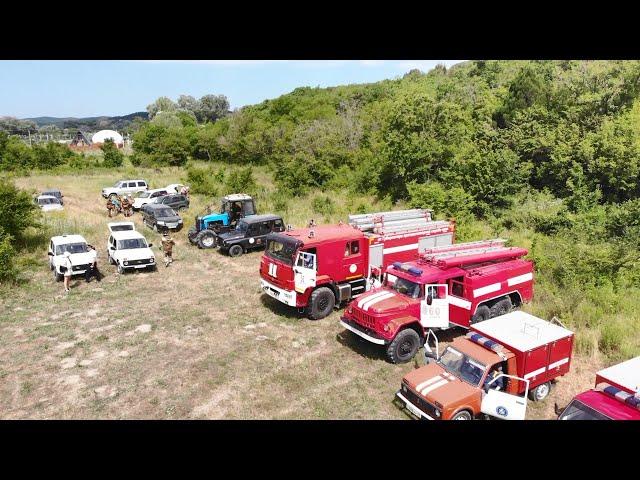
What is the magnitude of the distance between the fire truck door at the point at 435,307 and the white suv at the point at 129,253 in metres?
11.6

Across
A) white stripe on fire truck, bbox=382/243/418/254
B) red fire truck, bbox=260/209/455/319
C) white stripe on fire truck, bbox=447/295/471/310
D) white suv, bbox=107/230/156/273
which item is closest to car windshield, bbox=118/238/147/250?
white suv, bbox=107/230/156/273

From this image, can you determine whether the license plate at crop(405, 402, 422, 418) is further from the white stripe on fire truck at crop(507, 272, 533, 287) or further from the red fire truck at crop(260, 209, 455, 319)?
the white stripe on fire truck at crop(507, 272, 533, 287)

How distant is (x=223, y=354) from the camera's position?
12.0 meters

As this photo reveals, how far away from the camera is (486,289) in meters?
12.1

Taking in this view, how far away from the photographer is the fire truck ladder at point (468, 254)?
1231cm

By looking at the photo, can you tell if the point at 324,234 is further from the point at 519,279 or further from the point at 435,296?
the point at 519,279

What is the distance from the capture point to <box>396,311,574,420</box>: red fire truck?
860cm

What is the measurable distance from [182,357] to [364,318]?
4951mm

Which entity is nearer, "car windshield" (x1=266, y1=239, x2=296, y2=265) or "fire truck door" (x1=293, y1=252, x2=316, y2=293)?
"fire truck door" (x1=293, y1=252, x2=316, y2=293)

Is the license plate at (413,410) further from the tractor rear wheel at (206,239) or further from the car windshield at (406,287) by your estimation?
the tractor rear wheel at (206,239)

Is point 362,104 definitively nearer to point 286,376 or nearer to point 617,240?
point 617,240

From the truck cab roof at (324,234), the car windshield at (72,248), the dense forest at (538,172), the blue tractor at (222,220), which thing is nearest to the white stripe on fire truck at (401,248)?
the truck cab roof at (324,234)

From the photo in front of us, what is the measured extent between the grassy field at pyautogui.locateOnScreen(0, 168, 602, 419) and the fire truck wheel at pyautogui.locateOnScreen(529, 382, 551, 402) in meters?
0.15
